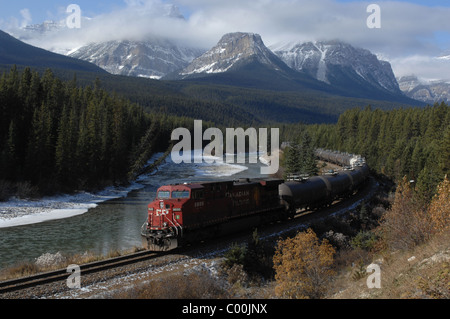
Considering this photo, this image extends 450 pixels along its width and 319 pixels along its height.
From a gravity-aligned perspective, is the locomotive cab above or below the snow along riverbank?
above

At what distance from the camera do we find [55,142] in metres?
67.8

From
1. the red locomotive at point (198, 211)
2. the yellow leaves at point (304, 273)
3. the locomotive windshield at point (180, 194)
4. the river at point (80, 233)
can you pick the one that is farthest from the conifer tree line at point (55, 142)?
the yellow leaves at point (304, 273)

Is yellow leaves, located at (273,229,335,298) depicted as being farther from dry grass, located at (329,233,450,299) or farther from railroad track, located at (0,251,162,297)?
railroad track, located at (0,251,162,297)

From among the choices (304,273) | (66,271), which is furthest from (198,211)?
(66,271)

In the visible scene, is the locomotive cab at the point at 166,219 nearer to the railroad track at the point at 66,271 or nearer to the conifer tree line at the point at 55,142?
the railroad track at the point at 66,271

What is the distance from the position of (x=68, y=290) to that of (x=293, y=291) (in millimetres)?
11184

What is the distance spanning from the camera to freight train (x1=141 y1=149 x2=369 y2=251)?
1014 inches

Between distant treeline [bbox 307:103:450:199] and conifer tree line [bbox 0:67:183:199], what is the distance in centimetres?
5695

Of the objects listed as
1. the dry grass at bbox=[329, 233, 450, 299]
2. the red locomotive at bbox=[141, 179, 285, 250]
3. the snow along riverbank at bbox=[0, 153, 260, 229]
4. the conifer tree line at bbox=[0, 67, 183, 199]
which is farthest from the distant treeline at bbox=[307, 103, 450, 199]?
the conifer tree line at bbox=[0, 67, 183, 199]

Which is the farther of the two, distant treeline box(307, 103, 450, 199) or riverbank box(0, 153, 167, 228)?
distant treeline box(307, 103, 450, 199)

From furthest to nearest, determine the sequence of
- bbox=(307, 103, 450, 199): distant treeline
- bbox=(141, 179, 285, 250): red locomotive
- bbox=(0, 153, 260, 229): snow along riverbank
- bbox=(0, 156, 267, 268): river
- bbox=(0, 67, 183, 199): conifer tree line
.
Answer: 1. bbox=(307, 103, 450, 199): distant treeline
2. bbox=(0, 67, 183, 199): conifer tree line
3. bbox=(0, 153, 260, 229): snow along riverbank
4. bbox=(0, 156, 267, 268): river
5. bbox=(141, 179, 285, 250): red locomotive

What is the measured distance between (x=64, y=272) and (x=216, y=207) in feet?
38.0
